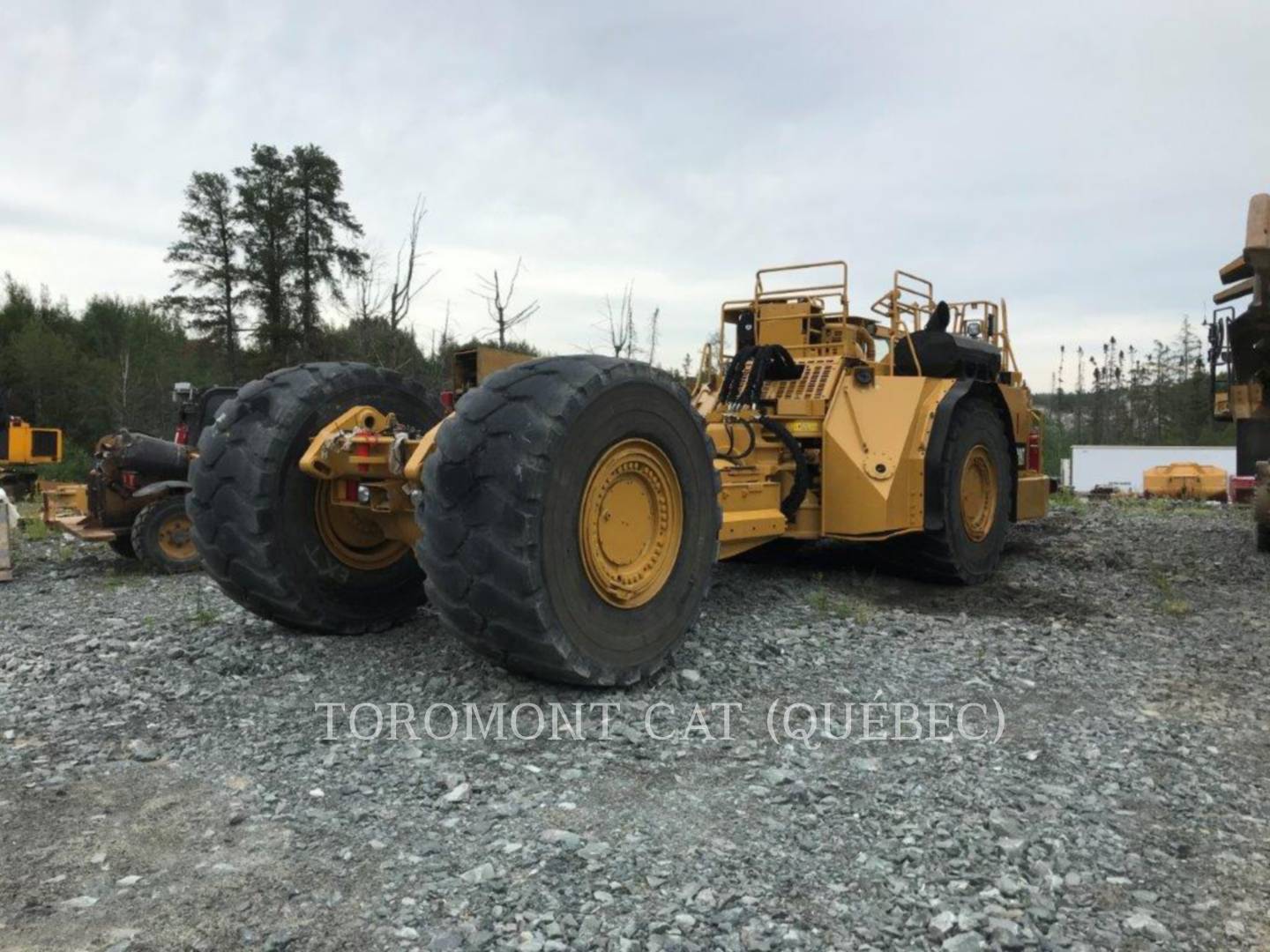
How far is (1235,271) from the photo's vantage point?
23.7ft

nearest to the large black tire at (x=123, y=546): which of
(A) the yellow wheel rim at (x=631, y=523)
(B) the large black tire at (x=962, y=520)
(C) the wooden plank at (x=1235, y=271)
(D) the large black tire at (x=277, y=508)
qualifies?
(D) the large black tire at (x=277, y=508)

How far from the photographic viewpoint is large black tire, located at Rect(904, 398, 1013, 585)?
279 inches

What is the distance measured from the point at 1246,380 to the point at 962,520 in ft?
13.6

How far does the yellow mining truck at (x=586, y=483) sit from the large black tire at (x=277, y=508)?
1 centimetres

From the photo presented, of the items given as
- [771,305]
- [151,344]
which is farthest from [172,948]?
[151,344]

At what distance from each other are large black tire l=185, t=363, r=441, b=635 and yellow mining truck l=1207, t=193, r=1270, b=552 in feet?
21.6

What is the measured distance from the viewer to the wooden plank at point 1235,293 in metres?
7.47

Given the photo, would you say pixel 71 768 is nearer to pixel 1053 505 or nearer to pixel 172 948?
pixel 172 948

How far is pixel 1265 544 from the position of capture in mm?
9688

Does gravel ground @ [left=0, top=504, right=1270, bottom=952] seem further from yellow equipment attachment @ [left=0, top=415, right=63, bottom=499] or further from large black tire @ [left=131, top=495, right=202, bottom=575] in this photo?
yellow equipment attachment @ [left=0, top=415, right=63, bottom=499]

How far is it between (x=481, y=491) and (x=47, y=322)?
141 feet

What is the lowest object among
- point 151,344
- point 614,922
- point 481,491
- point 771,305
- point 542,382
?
point 614,922

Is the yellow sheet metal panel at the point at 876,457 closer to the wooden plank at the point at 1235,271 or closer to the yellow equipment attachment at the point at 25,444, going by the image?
the wooden plank at the point at 1235,271

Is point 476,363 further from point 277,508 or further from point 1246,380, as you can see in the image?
point 1246,380
